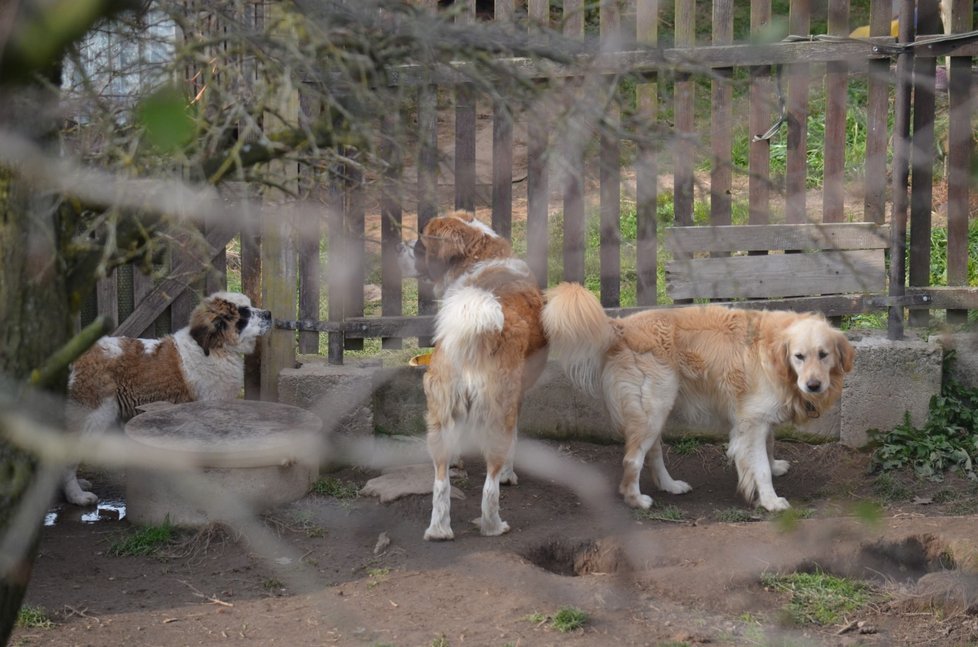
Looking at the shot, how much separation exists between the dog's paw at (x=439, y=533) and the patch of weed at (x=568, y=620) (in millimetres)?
1106

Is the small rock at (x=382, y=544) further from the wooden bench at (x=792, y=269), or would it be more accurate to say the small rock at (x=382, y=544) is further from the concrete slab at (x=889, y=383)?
the concrete slab at (x=889, y=383)

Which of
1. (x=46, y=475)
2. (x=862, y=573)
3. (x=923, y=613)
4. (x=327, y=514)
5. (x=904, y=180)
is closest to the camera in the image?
(x=46, y=475)

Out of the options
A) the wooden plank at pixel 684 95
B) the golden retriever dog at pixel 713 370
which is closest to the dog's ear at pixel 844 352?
the golden retriever dog at pixel 713 370

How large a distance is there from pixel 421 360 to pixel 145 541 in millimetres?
2218

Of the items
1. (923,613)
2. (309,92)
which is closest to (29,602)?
(309,92)

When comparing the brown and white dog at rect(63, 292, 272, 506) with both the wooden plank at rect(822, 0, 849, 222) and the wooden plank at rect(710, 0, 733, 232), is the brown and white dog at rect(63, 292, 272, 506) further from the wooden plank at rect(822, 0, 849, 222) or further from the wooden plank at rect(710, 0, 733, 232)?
the wooden plank at rect(822, 0, 849, 222)

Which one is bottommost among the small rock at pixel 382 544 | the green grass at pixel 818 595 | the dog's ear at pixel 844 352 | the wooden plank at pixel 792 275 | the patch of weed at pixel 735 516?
the green grass at pixel 818 595

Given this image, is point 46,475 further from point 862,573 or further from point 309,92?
point 862,573

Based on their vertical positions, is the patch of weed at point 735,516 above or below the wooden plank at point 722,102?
below

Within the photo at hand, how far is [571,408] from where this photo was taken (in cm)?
720

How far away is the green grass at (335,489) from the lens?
21.4 ft

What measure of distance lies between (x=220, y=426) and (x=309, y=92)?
4197mm

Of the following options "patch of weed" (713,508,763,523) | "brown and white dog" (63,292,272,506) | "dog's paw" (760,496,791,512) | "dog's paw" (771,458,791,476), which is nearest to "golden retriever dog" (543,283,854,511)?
"dog's paw" (760,496,791,512)

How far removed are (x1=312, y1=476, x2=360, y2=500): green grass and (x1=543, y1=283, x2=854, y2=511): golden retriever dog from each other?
1429 mm
